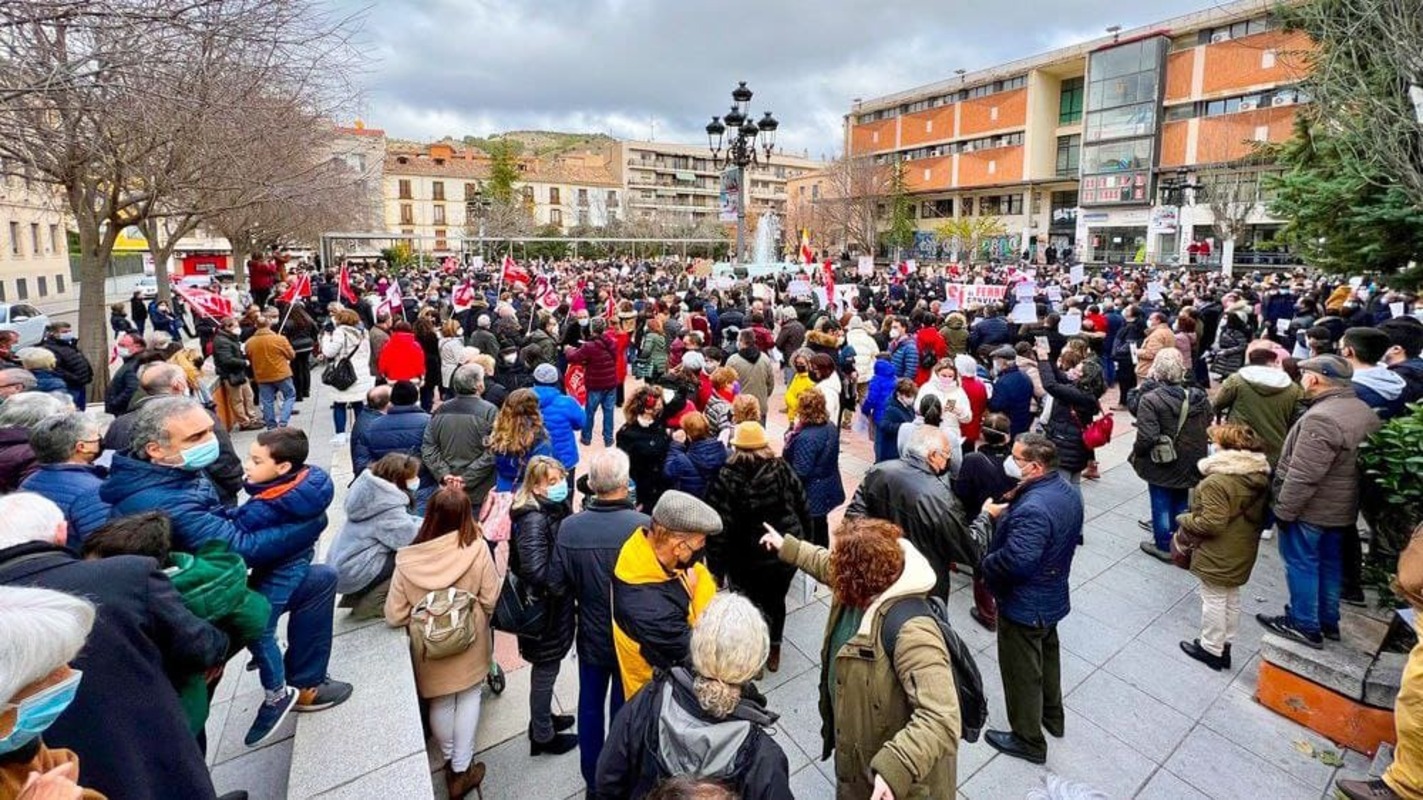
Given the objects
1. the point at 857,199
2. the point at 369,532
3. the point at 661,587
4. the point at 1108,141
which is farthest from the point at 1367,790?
the point at 857,199

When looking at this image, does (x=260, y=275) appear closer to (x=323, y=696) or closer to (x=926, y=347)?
(x=926, y=347)

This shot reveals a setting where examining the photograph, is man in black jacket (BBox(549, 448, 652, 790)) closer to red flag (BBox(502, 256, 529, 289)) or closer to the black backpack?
the black backpack

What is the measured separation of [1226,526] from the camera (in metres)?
4.23

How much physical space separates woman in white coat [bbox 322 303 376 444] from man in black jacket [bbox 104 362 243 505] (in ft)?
7.98

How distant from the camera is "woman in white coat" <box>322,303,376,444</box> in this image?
8.09 metres

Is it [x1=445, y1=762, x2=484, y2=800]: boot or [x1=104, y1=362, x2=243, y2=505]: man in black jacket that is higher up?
[x1=104, y1=362, x2=243, y2=505]: man in black jacket

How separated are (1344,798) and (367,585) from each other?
4.41 metres

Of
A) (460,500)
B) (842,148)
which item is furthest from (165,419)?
(842,148)

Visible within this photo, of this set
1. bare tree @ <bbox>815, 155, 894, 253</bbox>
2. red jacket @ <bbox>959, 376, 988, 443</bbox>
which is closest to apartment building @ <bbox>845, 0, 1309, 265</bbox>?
bare tree @ <bbox>815, 155, 894, 253</bbox>

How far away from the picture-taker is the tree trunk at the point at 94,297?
1034cm

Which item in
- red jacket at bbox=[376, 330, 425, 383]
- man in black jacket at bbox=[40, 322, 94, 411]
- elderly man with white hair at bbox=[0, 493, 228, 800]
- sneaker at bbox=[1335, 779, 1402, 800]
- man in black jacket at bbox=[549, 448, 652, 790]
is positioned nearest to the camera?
elderly man with white hair at bbox=[0, 493, 228, 800]

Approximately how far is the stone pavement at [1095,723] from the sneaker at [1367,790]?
0.71 metres

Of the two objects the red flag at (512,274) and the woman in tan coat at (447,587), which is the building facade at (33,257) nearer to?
the red flag at (512,274)

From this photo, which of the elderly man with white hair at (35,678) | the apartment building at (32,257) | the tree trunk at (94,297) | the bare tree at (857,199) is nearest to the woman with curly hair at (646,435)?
the elderly man with white hair at (35,678)
